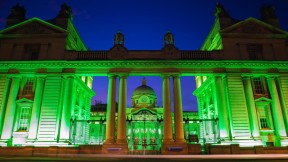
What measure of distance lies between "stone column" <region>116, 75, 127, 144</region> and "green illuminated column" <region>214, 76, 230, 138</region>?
450 inches

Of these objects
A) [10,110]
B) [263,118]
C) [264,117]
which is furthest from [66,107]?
[264,117]

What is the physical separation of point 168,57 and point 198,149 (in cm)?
1174

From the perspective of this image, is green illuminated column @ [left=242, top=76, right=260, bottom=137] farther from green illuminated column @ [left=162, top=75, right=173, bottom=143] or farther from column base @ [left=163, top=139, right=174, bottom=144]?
green illuminated column @ [left=162, top=75, right=173, bottom=143]

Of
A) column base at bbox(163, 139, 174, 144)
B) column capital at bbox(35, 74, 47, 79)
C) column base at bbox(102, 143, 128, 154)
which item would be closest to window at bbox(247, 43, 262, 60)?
column base at bbox(163, 139, 174, 144)

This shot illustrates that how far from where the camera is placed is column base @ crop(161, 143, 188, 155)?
78.4ft

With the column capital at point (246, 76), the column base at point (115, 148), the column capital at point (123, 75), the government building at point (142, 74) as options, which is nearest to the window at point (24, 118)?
the government building at point (142, 74)

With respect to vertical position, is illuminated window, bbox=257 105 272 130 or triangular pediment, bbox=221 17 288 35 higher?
triangular pediment, bbox=221 17 288 35

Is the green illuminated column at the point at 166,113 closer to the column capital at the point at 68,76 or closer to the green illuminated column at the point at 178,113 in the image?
the green illuminated column at the point at 178,113

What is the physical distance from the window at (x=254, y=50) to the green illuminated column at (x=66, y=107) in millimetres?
23576

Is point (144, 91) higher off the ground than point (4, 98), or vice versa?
point (144, 91)

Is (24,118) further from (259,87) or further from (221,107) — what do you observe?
(259,87)

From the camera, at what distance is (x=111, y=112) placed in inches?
1059

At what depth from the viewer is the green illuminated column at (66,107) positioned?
25775 mm

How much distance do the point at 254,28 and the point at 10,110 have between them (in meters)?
33.1
